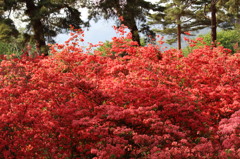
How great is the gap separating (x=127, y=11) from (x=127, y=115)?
11524 mm

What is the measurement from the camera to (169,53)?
33.8 ft

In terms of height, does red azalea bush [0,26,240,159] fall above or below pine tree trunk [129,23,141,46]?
below

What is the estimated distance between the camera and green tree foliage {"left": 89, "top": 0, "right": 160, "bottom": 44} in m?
15.4

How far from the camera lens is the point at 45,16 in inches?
605

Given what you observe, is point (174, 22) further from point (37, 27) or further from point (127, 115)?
Result: point (127, 115)

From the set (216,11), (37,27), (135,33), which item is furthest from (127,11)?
(216,11)

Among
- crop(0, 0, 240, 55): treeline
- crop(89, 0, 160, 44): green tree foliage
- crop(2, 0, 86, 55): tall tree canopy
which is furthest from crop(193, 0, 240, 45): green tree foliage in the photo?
crop(2, 0, 86, 55): tall tree canopy

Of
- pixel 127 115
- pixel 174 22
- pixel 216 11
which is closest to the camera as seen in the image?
pixel 127 115

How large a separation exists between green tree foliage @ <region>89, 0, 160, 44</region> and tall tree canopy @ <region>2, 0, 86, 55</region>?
1.19 metres

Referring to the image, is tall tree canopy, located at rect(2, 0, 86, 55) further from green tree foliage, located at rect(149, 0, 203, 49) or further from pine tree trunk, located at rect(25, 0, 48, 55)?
green tree foliage, located at rect(149, 0, 203, 49)

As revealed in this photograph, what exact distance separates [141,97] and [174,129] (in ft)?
4.61

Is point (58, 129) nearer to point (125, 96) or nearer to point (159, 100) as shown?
point (125, 96)

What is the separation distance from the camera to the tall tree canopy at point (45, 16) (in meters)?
14.8

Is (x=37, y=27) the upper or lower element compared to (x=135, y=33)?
upper
